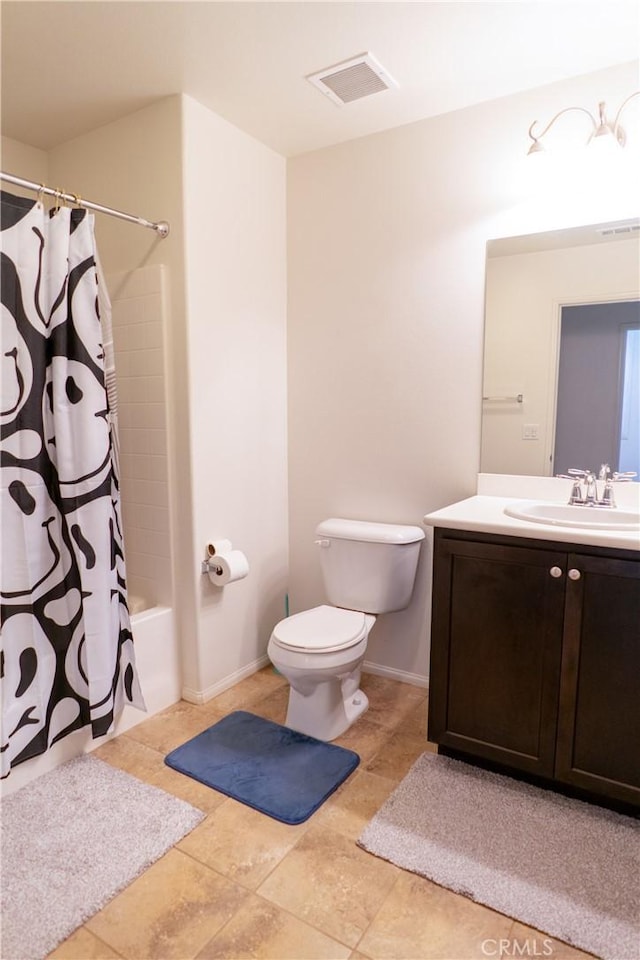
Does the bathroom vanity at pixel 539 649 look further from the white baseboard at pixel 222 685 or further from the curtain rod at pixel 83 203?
the curtain rod at pixel 83 203

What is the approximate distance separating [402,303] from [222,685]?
1873 mm

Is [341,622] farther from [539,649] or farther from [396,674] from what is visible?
[539,649]

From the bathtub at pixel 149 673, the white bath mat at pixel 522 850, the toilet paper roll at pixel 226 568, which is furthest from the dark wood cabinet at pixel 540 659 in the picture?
the bathtub at pixel 149 673

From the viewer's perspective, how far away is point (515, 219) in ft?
7.19

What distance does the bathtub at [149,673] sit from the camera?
205 cm

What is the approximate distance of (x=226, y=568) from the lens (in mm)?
2365

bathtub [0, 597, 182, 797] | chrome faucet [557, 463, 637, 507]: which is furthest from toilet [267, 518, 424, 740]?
chrome faucet [557, 463, 637, 507]

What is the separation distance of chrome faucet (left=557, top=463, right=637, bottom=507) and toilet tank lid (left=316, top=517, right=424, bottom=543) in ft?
2.11

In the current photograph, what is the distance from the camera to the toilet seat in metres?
2.05

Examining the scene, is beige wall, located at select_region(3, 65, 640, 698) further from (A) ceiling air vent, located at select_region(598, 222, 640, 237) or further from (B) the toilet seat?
(B) the toilet seat

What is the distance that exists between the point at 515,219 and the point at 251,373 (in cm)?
126

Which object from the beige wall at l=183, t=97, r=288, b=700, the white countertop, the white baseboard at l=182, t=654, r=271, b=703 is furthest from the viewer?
the white baseboard at l=182, t=654, r=271, b=703

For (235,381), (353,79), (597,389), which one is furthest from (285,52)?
(597,389)

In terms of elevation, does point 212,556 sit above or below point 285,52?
below
